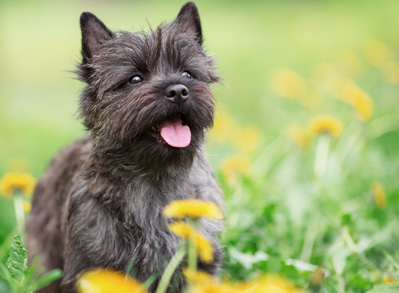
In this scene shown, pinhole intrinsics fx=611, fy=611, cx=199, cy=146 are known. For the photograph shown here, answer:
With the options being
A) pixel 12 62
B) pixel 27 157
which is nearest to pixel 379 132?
pixel 27 157

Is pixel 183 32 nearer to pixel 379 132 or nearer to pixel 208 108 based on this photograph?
pixel 208 108

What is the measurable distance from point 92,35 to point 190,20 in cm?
68

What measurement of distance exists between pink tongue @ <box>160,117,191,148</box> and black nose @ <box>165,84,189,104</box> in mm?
193

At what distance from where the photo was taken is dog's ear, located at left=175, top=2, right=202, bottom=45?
406 cm

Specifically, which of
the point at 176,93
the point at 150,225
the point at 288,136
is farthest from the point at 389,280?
the point at 288,136

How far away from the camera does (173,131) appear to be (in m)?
3.60

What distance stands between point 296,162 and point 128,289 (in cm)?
447

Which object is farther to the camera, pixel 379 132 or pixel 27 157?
pixel 27 157

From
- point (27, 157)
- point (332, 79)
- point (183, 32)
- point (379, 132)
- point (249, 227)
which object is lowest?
point (27, 157)

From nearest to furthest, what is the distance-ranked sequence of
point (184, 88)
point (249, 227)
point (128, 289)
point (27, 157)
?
point (128, 289)
point (184, 88)
point (249, 227)
point (27, 157)

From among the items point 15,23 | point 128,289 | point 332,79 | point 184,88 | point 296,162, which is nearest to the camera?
point 128,289

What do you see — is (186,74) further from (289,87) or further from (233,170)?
(289,87)

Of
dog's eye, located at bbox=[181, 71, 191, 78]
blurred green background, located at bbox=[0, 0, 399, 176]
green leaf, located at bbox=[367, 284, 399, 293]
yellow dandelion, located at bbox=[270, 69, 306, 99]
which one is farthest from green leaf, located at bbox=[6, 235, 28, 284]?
yellow dandelion, located at bbox=[270, 69, 306, 99]

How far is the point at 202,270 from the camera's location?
3834mm
